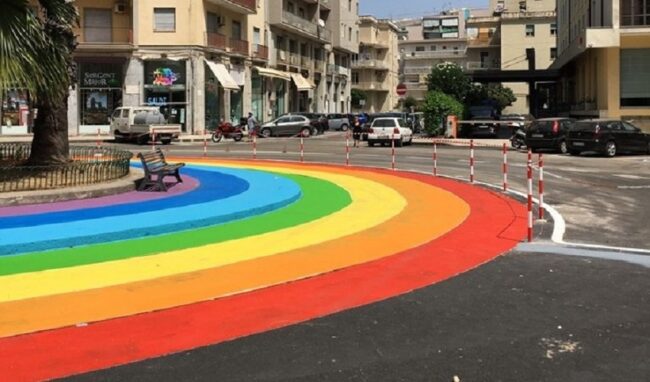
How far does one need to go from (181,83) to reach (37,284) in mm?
41847

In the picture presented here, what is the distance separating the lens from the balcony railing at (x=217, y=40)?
49188 millimetres

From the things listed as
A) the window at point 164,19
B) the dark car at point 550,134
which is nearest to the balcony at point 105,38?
the window at point 164,19

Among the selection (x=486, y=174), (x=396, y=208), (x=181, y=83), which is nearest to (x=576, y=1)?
(x=181, y=83)

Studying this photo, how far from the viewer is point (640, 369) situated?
4.90 metres

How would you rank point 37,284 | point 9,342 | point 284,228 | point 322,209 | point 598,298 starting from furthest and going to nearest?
point 322,209 → point 284,228 → point 37,284 → point 598,298 → point 9,342

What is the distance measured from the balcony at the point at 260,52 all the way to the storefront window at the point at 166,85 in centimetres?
1013

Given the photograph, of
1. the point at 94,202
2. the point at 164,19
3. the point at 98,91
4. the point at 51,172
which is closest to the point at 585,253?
the point at 94,202

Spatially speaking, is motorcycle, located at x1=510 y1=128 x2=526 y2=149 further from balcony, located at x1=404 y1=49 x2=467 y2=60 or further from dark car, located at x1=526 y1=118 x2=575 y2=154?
balcony, located at x1=404 y1=49 x2=467 y2=60

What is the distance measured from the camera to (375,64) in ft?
343

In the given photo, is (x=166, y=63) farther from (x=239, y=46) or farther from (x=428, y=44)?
(x=428, y=44)

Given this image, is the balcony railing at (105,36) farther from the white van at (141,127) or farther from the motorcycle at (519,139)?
the motorcycle at (519,139)

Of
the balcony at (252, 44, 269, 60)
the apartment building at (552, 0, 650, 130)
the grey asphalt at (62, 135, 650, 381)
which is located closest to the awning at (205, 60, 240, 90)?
the balcony at (252, 44, 269, 60)

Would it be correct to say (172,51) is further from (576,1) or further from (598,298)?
(598,298)

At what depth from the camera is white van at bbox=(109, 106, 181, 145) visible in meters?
38.3
